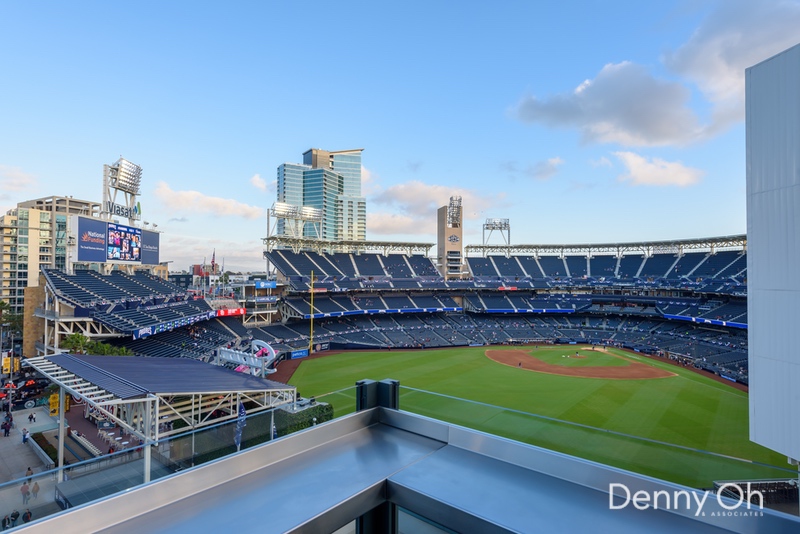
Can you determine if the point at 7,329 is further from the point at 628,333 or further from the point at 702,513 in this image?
the point at 628,333

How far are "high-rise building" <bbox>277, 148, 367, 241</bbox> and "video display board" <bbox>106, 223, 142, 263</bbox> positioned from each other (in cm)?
7364

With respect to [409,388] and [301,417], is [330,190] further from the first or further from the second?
[409,388]

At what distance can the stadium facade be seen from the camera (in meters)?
9.02

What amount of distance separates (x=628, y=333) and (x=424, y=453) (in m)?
57.8

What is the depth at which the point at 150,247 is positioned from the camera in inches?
1467

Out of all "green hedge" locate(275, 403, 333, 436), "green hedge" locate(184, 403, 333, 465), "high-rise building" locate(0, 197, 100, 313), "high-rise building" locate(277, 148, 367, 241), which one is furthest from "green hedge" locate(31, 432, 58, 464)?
"high-rise building" locate(277, 148, 367, 241)

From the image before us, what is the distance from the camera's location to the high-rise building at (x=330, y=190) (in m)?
118

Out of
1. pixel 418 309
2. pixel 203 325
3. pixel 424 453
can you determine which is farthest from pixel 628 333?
pixel 424 453

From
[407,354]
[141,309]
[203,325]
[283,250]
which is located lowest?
[407,354]

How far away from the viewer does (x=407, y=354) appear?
4441cm

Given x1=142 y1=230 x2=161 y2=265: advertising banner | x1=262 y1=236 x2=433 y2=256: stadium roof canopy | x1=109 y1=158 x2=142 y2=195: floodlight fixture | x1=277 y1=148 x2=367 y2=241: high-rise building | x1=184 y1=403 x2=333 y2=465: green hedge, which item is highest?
x1=277 y1=148 x2=367 y2=241: high-rise building

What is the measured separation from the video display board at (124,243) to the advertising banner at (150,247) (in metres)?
0.70

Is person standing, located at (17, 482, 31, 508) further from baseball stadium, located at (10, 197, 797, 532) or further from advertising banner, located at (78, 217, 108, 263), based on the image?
advertising banner, located at (78, 217, 108, 263)

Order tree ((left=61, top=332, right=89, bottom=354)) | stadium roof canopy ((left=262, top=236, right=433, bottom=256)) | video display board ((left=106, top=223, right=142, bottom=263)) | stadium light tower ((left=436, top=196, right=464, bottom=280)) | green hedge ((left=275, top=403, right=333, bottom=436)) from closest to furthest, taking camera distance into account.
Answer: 1. green hedge ((left=275, top=403, right=333, bottom=436))
2. tree ((left=61, top=332, right=89, bottom=354))
3. video display board ((left=106, top=223, right=142, bottom=263))
4. stadium roof canopy ((left=262, top=236, right=433, bottom=256))
5. stadium light tower ((left=436, top=196, right=464, bottom=280))
